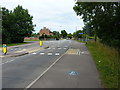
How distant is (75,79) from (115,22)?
11017 mm

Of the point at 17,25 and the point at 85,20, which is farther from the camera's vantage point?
the point at 17,25

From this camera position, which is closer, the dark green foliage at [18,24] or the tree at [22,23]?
the dark green foliage at [18,24]

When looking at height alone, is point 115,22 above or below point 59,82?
above

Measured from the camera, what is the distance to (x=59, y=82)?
7.09 m

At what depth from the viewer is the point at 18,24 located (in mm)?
51656

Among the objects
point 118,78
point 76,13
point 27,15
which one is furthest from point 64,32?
point 118,78

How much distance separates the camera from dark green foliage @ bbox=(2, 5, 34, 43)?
43.4 meters

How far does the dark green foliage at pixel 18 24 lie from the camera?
1708 inches

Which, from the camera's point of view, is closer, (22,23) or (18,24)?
(18,24)

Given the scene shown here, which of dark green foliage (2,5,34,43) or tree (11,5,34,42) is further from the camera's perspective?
tree (11,5,34,42)

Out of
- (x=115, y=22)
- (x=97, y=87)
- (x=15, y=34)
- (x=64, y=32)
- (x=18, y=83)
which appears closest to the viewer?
(x=97, y=87)

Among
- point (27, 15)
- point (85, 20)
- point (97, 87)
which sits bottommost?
point (97, 87)

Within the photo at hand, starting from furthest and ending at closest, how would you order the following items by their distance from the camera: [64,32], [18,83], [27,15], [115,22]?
[64,32], [27,15], [115,22], [18,83]

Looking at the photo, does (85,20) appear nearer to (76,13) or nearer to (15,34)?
(76,13)
